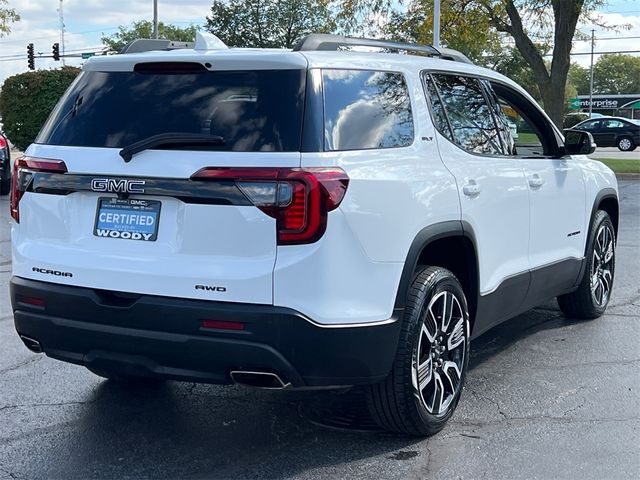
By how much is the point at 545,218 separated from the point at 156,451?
9.41ft

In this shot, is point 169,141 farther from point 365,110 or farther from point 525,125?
point 525,125

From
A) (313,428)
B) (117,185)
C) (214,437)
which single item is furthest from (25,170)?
(313,428)

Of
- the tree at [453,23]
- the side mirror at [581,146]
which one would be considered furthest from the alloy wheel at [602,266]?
the tree at [453,23]

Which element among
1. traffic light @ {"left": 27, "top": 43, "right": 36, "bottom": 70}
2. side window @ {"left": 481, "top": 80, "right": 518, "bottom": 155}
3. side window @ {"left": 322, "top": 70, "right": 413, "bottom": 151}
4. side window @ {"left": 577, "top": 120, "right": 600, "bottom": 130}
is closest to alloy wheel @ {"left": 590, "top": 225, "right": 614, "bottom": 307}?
side window @ {"left": 481, "top": 80, "right": 518, "bottom": 155}

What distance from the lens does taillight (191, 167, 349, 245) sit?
3.40 metres

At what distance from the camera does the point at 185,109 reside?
3.74 meters

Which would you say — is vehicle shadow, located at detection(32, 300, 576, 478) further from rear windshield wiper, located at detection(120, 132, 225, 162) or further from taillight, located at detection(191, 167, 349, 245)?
rear windshield wiper, located at detection(120, 132, 225, 162)

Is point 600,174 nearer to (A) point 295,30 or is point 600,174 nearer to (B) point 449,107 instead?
(B) point 449,107

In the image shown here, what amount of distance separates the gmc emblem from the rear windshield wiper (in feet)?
0.35

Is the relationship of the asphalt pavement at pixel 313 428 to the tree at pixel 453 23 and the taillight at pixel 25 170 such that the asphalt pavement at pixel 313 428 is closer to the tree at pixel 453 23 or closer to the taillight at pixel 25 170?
the taillight at pixel 25 170

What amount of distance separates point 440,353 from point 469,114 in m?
1.44

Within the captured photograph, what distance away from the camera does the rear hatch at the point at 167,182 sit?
3451 millimetres

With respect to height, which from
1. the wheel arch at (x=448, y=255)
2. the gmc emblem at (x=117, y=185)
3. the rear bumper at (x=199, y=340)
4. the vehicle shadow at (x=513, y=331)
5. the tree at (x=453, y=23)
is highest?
the tree at (x=453, y=23)

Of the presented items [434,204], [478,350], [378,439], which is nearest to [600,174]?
[478,350]
